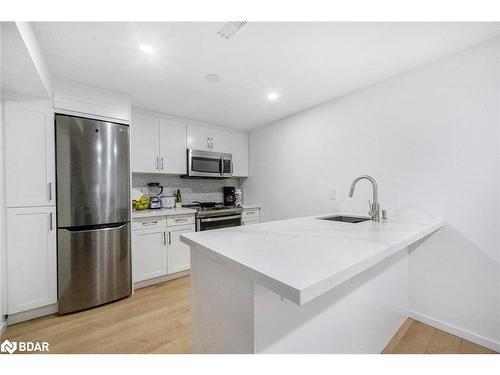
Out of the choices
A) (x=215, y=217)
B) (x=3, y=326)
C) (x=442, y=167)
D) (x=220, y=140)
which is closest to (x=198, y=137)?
(x=220, y=140)

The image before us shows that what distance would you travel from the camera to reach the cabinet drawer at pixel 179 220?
8.63 feet

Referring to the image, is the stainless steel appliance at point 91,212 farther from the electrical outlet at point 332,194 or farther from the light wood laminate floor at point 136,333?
the electrical outlet at point 332,194

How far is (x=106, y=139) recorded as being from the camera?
83.3 inches

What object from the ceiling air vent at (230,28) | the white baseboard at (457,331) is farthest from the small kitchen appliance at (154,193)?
the white baseboard at (457,331)

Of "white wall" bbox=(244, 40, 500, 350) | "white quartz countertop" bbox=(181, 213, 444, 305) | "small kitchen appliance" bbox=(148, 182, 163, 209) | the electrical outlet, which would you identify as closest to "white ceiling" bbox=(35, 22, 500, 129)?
"white wall" bbox=(244, 40, 500, 350)

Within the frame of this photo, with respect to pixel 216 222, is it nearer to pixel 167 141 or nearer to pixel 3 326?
pixel 167 141

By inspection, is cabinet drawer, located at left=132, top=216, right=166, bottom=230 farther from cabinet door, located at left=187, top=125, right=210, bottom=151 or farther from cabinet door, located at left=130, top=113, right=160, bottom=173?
cabinet door, located at left=187, top=125, right=210, bottom=151

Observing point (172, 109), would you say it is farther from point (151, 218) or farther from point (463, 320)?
point (463, 320)

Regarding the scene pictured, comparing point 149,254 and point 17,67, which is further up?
point 17,67

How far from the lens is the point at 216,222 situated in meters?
2.95

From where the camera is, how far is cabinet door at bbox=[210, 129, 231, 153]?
11.0 ft

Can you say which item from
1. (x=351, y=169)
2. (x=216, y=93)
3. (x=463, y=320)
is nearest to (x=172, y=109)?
(x=216, y=93)

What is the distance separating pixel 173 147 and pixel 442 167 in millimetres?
2899

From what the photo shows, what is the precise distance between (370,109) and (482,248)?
142cm
